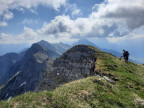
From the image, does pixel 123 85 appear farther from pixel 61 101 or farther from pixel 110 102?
pixel 61 101

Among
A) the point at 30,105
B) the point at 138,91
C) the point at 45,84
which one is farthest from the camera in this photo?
the point at 45,84

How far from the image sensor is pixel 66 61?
71.3m

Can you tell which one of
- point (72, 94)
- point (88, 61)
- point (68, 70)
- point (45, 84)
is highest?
point (72, 94)

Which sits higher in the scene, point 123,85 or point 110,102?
point 110,102

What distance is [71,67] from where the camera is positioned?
67.5 meters

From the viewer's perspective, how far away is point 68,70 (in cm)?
6619

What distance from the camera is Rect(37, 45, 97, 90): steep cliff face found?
201 feet

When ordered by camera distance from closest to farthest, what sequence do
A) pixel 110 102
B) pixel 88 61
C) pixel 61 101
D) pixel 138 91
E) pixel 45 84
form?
pixel 61 101 → pixel 110 102 → pixel 138 91 → pixel 45 84 → pixel 88 61

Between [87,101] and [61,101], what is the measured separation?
452cm

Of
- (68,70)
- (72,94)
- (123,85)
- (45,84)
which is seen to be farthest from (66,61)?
(72,94)

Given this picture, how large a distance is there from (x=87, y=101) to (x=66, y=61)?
51375mm

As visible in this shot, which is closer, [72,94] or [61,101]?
[61,101]

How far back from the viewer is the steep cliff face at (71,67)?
201ft

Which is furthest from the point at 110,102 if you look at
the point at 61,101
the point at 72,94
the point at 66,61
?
the point at 66,61
